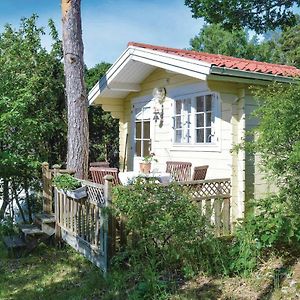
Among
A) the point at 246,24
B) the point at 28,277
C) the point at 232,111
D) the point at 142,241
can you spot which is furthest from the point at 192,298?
the point at 246,24

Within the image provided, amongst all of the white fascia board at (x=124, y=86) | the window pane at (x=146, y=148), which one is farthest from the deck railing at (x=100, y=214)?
the white fascia board at (x=124, y=86)

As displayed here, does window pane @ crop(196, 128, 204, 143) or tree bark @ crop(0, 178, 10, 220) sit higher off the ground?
window pane @ crop(196, 128, 204, 143)

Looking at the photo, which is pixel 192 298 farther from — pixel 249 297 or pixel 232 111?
pixel 232 111

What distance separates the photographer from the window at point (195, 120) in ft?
24.1

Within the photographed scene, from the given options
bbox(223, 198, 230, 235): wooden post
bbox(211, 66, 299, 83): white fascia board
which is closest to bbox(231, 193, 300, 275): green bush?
bbox(223, 198, 230, 235): wooden post

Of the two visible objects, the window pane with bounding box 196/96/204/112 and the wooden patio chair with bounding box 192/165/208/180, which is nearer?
the wooden patio chair with bounding box 192/165/208/180

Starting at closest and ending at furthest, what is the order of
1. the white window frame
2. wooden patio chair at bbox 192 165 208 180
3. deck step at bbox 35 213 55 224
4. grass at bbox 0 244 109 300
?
grass at bbox 0 244 109 300
deck step at bbox 35 213 55 224
wooden patio chair at bbox 192 165 208 180
the white window frame

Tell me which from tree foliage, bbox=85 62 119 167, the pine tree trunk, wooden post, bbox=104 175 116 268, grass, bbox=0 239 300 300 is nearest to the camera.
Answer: grass, bbox=0 239 300 300

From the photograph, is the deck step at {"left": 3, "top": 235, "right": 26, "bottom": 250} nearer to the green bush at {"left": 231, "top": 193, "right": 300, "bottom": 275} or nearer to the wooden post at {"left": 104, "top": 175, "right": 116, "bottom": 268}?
the wooden post at {"left": 104, "top": 175, "right": 116, "bottom": 268}

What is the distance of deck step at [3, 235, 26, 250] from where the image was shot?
644cm

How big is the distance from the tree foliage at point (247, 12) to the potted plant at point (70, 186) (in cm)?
660

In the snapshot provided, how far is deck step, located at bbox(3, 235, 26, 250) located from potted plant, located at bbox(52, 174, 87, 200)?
1.22m

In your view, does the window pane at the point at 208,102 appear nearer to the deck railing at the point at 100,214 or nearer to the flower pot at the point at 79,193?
the deck railing at the point at 100,214

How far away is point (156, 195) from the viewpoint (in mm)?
4703
